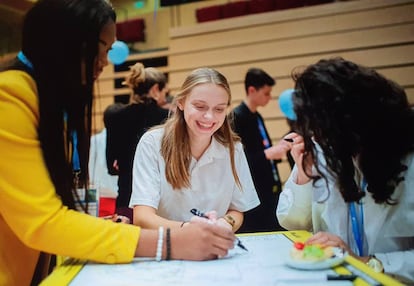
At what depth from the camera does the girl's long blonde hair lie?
1557 mm

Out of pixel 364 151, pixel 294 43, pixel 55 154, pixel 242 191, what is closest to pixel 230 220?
pixel 242 191

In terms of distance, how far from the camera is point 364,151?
3.69ft

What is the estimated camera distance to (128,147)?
247 centimetres

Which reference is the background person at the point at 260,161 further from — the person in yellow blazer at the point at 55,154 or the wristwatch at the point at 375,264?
the person in yellow blazer at the point at 55,154

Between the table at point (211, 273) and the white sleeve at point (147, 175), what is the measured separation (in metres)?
0.48

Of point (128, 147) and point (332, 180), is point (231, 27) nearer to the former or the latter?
point (128, 147)

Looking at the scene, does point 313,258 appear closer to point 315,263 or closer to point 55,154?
point 315,263

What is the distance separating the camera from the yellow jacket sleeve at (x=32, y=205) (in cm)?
92

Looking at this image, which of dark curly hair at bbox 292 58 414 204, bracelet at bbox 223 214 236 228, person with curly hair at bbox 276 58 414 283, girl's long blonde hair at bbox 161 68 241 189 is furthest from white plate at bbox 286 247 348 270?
girl's long blonde hair at bbox 161 68 241 189

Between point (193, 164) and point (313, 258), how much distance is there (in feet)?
2.47

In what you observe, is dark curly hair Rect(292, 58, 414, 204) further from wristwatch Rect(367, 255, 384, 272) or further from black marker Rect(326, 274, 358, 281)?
black marker Rect(326, 274, 358, 281)

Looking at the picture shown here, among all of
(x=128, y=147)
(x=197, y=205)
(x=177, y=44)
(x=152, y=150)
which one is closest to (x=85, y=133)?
(x=152, y=150)

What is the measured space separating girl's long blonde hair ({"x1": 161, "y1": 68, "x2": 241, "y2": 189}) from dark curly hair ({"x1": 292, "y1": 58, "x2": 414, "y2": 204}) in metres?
0.53

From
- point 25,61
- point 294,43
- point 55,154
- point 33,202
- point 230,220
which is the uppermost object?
point 294,43
